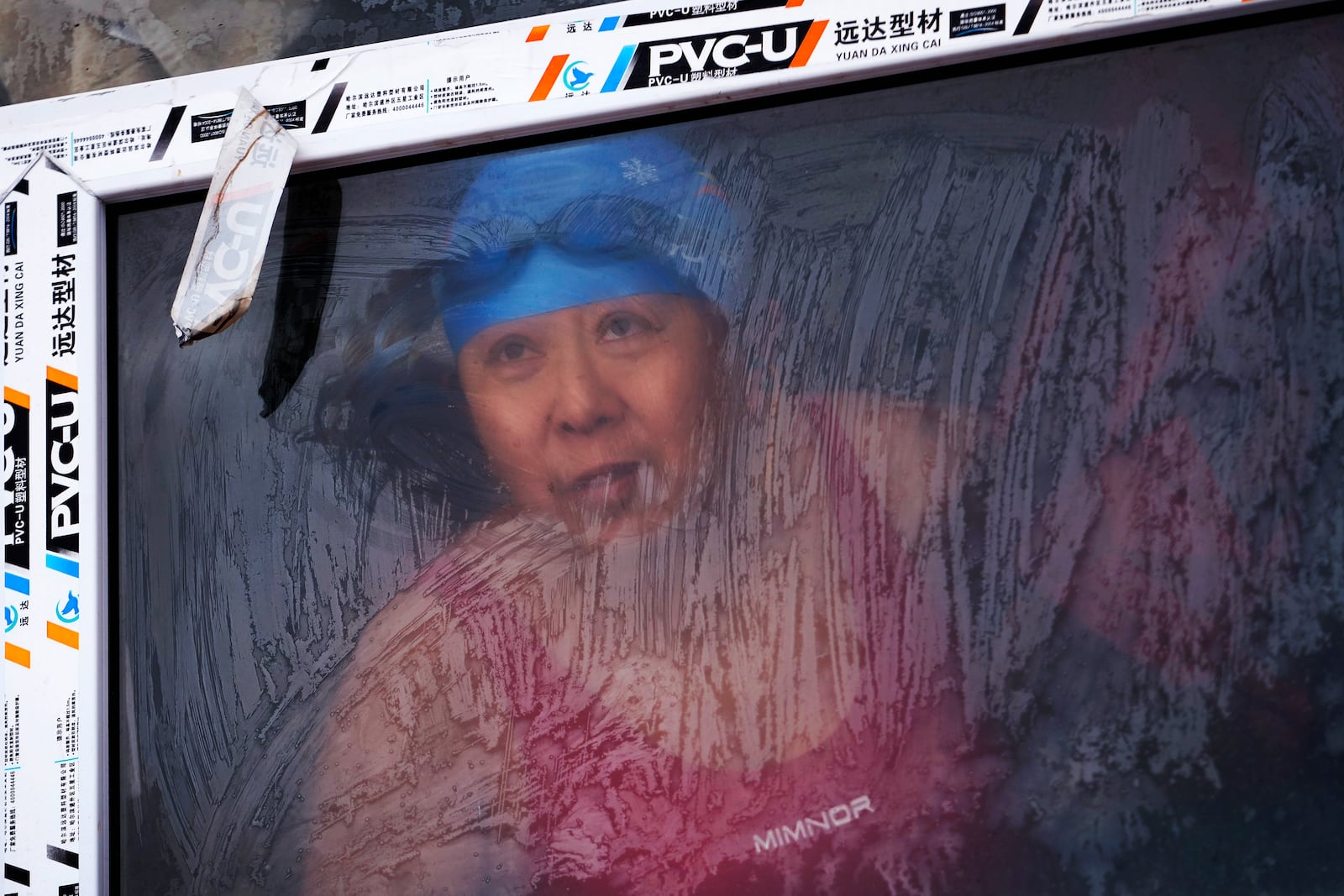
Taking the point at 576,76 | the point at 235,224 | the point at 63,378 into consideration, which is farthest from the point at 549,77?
the point at 63,378

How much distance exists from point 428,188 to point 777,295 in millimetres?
467

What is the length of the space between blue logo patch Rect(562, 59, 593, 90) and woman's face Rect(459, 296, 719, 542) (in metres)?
0.27

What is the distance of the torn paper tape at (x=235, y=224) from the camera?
50.2 inches

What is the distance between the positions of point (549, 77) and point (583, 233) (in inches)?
7.8

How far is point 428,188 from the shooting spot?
1.36 metres

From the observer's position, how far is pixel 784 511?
1.22 metres

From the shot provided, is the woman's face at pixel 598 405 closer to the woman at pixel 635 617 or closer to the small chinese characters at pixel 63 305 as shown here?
the woman at pixel 635 617

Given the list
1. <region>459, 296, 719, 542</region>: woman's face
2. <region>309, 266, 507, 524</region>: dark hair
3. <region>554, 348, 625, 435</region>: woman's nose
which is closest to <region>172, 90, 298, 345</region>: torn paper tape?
<region>309, 266, 507, 524</region>: dark hair

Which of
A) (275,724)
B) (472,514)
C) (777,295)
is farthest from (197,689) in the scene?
(777,295)

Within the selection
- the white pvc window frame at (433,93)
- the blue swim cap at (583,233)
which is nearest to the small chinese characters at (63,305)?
the white pvc window frame at (433,93)

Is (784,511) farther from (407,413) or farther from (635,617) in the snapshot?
(407,413)

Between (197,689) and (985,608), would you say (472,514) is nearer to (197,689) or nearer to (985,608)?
(197,689)

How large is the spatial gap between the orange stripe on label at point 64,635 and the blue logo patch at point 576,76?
35.9 inches

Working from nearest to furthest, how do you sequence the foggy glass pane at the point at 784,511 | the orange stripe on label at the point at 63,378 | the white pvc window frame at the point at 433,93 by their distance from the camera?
the foggy glass pane at the point at 784,511 → the white pvc window frame at the point at 433,93 → the orange stripe on label at the point at 63,378
